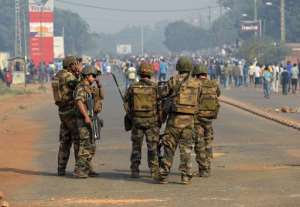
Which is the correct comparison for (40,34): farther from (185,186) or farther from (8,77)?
(185,186)

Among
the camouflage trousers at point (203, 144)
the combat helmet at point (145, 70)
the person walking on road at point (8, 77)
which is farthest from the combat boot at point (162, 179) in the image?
the person walking on road at point (8, 77)

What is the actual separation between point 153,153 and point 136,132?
39cm

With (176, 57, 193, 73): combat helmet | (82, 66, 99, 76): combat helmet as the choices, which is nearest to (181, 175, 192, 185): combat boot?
(176, 57, 193, 73): combat helmet

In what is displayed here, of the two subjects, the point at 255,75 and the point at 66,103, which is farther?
the point at 255,75

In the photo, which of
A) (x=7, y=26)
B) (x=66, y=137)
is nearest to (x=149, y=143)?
(x=66, y=137)

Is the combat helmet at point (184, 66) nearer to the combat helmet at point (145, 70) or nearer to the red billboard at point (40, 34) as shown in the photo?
the combat helmet at point (145, 70)

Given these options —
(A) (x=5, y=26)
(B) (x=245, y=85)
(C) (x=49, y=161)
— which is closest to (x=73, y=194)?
(C) (x=49, y=161)

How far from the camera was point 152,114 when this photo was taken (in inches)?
501

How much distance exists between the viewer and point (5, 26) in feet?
458

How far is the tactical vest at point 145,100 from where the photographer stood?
12688mm

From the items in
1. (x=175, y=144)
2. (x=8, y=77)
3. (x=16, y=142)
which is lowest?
(x=8, y=77)

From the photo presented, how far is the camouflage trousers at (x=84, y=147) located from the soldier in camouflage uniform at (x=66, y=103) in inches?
7.5

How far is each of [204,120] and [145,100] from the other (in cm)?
98

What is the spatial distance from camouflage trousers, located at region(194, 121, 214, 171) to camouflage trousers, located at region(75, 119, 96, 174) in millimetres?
1417
